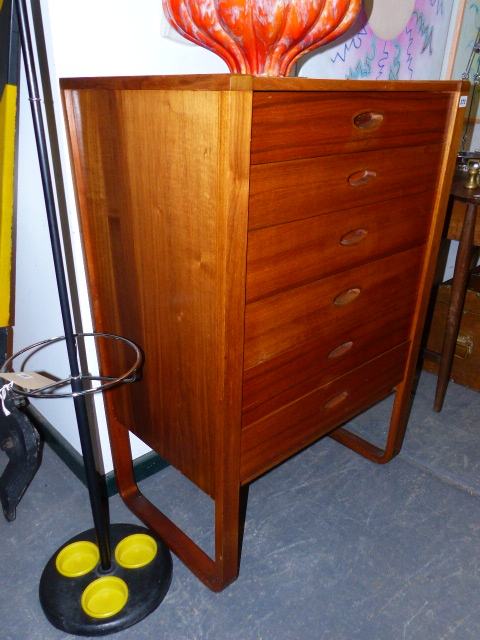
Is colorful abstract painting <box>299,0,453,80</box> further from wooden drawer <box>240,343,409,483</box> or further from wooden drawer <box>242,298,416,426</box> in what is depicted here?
wooden drawer <box>240,343,409,483</box>

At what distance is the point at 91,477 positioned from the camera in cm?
104

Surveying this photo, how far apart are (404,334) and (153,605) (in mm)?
902

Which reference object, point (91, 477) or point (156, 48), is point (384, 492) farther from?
point (156, 48)

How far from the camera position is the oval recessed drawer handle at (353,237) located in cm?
104

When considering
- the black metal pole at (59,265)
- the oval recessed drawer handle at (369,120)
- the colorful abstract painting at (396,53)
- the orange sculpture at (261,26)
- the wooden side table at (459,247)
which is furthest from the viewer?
the wooden side table at (459,247)

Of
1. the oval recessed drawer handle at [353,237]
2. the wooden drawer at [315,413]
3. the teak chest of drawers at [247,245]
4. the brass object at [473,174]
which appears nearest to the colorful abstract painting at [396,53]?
the brass object at [473,174]

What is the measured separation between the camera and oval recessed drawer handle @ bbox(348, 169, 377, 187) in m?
0.99

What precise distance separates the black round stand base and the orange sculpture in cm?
110

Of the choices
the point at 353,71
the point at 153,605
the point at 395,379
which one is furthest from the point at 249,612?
the point at 353,71

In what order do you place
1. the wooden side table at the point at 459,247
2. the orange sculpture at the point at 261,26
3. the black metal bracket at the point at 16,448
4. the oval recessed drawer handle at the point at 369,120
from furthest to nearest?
the wooden side table at the point at 459,247 < the black metal bracket at the point at 16,448 < the oval recessed drawer handle at the point at 369,120 < the orange sculpture at the point at 261,26

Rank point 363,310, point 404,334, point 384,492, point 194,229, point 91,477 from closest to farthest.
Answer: point 194,229 < point 91,477 < point 363,310 < point 404,334 < point 384,492

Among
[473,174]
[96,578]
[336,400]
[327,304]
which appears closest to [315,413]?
[336,400]

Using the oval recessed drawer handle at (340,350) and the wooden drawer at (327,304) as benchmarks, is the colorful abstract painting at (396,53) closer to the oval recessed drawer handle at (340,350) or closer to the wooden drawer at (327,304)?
the wooden drawer at (327,304)

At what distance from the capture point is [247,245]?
830 millimetres
